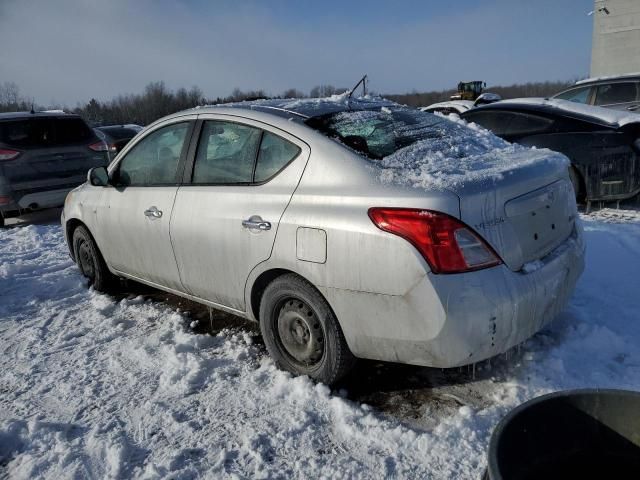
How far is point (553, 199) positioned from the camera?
9.39ft

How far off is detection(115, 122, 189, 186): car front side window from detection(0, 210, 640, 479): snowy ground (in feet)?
3.59

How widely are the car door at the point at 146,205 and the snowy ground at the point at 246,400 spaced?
1.54ft

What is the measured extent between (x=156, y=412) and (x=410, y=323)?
1.47 metres

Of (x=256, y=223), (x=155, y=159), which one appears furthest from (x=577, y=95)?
(x=256, y=223)

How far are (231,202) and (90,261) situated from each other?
2347mm

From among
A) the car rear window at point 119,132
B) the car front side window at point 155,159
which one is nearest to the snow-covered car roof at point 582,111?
the car front side window at point 155,159

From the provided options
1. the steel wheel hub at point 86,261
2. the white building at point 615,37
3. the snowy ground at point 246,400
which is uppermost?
the white building at point 615,37

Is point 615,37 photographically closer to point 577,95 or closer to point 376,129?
point 577,95

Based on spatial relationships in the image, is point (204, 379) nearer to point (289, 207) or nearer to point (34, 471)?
point (34, 471)

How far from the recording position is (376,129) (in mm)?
3209

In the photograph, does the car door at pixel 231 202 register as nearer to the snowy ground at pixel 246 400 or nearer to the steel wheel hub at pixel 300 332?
the steel wheel hub at pixel 300 332

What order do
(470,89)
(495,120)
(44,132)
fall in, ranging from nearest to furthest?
(495,120)
(44,132)
(470,89)

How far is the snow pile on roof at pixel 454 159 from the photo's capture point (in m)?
2.57

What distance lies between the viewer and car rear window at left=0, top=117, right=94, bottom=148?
25.2 feet
